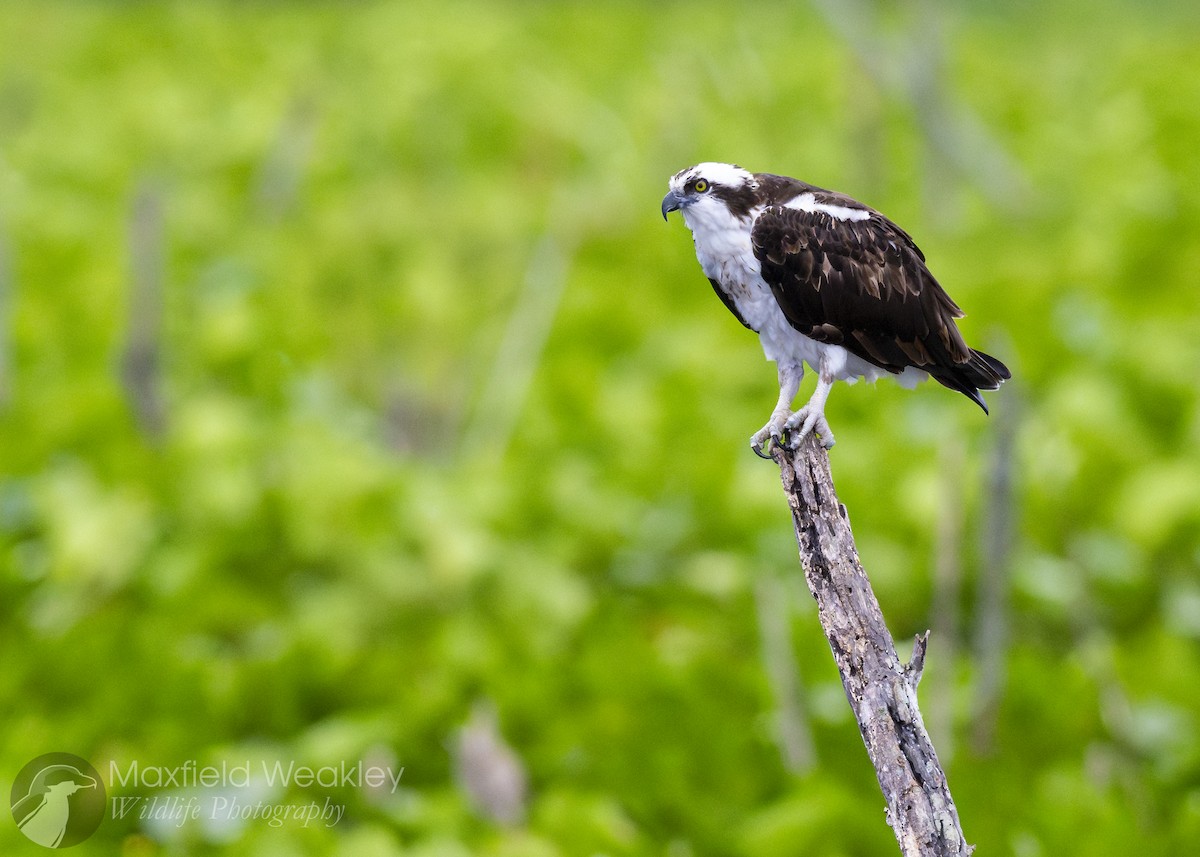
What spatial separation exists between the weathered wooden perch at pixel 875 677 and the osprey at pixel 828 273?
15 cm

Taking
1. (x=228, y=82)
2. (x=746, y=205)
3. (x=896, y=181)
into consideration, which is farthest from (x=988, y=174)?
(x=228, y=82)

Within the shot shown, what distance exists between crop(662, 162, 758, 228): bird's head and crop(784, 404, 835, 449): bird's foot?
0.27 m

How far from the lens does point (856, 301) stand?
1430 millimetres

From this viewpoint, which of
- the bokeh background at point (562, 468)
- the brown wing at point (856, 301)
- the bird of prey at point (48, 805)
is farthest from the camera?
the bokeh background at point (562, 468)

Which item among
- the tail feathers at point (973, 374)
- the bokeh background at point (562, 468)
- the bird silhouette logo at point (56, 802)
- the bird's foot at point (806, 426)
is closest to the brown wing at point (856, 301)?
the tail feathers at point (973, 374)

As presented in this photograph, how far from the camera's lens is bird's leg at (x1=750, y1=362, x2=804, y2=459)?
1.52 m

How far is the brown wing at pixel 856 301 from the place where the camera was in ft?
4.69

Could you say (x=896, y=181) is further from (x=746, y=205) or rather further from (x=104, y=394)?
(x=746, y=205)

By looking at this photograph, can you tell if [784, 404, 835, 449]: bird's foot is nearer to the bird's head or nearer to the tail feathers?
the tail feathers

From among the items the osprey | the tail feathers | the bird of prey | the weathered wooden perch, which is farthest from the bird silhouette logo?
the tail feathers

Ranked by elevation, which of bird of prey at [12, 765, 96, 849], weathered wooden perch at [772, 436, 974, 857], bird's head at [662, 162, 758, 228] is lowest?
bird of prey at [12, 765, 96, 849]

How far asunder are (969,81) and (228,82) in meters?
4.96

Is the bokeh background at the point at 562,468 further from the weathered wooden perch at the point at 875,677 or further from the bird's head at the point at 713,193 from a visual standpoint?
the bird's head at the point at 713,193

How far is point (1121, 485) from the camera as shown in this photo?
3984 millimetres
